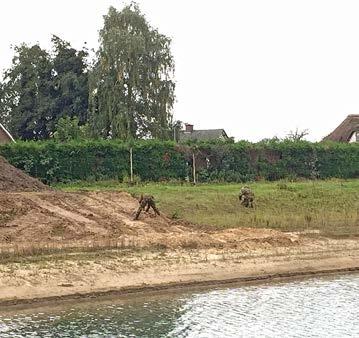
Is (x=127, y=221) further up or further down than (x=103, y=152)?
further down

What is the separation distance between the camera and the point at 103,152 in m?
41.9

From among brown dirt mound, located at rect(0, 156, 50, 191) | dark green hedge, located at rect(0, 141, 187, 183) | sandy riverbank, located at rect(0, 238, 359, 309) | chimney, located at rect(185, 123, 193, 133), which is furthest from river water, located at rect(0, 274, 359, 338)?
chimney, located at rect(185, 123, 193, 133)

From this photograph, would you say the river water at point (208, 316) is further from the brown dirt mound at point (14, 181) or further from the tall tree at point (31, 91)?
the tall tree at point (31, 91)

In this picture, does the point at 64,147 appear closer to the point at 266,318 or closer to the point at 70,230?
the point at 70,230

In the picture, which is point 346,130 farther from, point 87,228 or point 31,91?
point 87,228

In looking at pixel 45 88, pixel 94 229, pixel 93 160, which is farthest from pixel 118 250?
pixel 45 88

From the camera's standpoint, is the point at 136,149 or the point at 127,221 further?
the point at 136,149

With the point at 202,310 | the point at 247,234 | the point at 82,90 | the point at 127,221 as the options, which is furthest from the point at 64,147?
the point at 82,90

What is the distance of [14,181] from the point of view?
32406 millimetres

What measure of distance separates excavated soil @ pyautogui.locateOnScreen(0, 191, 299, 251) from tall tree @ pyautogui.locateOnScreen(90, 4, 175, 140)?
88.5 ft

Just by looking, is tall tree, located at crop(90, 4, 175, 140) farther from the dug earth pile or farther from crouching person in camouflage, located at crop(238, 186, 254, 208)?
the dug earth pile

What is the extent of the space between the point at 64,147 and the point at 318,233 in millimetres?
17247

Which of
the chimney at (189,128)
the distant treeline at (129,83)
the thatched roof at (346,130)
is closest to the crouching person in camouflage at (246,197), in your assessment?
the distant treeline at (129,83)

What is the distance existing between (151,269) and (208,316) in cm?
514
